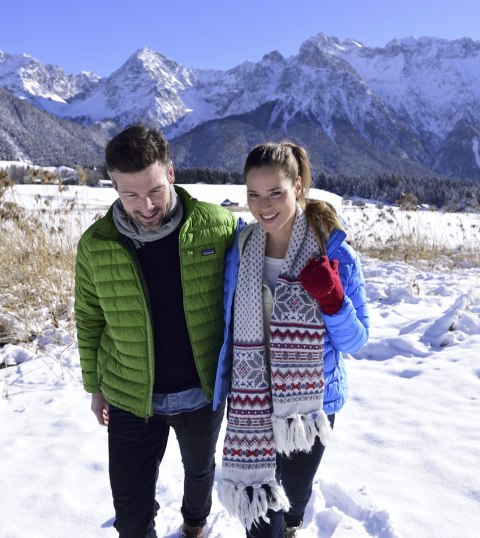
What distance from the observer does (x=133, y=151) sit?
1660 millimetres

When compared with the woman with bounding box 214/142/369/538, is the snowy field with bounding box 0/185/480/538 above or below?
below

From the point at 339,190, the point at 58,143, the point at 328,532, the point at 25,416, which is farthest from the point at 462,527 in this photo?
the point at 58,143

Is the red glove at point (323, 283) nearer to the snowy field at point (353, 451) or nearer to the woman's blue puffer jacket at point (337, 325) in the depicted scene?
the woman's blue puffer jacket at point (337, 325)

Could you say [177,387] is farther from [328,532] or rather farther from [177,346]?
[328,532]

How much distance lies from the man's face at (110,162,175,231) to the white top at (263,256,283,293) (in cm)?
49

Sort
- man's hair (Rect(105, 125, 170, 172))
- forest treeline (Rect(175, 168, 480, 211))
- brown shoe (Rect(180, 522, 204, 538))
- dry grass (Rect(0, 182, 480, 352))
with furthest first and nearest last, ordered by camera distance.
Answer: forest treeline (Rect(175, 168, 480, 211))
dry grass (Rect(0, 182, 480, 352))
brown shoe (Rect(180, 522, 204, 538))
man's hair (Rect(105, 125, 170, 172))

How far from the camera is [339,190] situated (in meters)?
76.9

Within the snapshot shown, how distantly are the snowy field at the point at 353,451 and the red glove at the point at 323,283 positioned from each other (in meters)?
1.25

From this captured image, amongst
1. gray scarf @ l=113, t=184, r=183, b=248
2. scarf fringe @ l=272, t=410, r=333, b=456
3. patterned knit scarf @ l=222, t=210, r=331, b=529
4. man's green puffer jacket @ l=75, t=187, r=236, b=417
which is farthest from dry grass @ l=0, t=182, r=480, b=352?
scarf fringe @ l=272, t=410, r=333, b=456

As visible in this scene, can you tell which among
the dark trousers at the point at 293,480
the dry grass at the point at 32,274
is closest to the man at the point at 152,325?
the dark trousers at the point at 293,480

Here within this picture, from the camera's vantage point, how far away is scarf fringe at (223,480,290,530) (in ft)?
6.06

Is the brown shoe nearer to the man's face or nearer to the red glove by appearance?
the red glove

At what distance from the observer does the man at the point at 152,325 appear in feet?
6.04

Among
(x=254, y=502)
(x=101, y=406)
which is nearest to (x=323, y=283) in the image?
(x=254, y=502)
